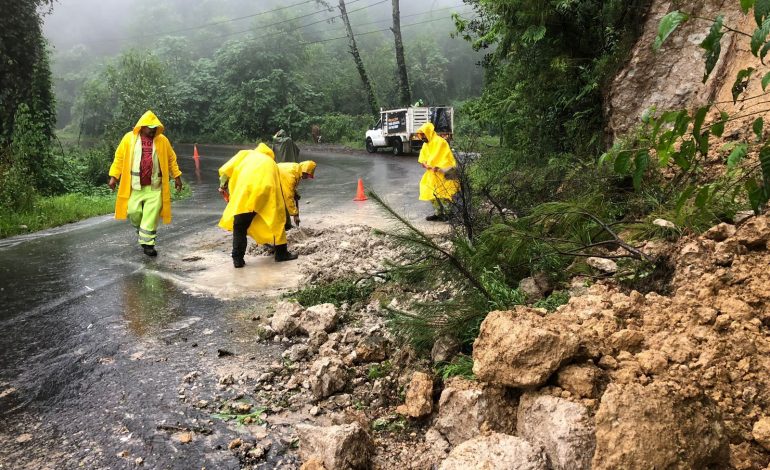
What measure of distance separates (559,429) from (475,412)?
464mm

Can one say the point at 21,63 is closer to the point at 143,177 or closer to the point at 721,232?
the point at 143,177

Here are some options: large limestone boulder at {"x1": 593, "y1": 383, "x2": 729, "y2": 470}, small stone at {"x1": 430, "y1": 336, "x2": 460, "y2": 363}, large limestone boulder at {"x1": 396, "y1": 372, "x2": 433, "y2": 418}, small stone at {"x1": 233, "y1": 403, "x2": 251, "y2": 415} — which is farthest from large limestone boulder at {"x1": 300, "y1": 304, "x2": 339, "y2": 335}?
large limestone boulder at {"x1": 593, "y1": 383, "x2": 729, "y2": 470}

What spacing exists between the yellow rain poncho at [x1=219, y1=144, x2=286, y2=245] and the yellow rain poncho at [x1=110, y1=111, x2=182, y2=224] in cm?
117

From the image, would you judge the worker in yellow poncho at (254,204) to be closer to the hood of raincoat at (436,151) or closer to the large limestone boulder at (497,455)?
the hood of raincoat at (436,151)

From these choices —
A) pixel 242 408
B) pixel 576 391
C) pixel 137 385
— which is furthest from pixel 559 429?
pixel 137 385

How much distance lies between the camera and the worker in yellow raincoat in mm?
7066

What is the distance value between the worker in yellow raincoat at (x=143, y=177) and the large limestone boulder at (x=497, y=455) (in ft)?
19.3

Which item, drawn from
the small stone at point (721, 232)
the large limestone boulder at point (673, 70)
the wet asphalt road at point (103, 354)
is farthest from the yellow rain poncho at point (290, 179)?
the small stone at point (721, 232)

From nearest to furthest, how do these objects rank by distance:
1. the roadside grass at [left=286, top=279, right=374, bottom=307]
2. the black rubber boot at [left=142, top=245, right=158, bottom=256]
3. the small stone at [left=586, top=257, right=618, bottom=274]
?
the small stone at [left=586, top=257, right=618, bottom=274] < the roadside grass at [left=286, top=279, right=374, bottom=307] < the black rubber boot at [left=142, top=245, right=158, bottom=256]

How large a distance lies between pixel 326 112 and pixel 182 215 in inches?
1192

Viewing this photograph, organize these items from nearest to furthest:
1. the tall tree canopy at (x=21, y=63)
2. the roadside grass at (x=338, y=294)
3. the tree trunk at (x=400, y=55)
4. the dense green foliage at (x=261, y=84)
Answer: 1. the roadside grass at (x=338, y=294)
2. the tall tree canopy at (x=21, y=63)
3. the tree trunk at (x=400, y=55)
4. the dense green foliage at (x=261, y=84)

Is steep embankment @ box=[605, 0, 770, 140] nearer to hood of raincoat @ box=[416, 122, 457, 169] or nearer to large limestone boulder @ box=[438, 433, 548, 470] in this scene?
hood of raincoat @ box=[416, 122, 457, 169]

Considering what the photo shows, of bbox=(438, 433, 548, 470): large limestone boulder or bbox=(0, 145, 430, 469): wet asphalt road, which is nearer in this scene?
bbox=(438, 433, 548, 470): large limestone boulder

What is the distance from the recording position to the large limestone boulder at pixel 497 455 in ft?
6.94
